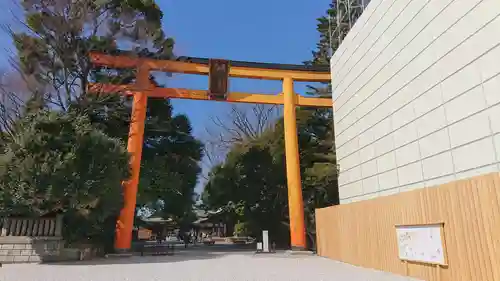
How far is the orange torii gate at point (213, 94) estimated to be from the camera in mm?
13477

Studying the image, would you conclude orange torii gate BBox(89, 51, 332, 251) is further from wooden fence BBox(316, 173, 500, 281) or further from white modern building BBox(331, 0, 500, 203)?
wooden fence BBox(316, 173, 500, 281)

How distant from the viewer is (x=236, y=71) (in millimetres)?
15672

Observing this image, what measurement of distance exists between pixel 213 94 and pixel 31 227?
8.04 meters

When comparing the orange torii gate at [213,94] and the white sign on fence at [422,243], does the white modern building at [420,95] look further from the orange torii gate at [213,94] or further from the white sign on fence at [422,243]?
the orange torii gate at [213,94]

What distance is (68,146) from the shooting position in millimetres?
10188

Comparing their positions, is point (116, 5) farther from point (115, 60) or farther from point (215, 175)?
point (215, 175)

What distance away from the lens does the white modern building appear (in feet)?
21.3

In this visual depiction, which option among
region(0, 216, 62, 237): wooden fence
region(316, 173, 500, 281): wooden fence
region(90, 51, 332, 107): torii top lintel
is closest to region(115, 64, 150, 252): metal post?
region(90, 51, 332, 107): torii top lintel

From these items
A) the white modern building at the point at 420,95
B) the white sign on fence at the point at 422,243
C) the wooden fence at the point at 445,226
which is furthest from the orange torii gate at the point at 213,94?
the white sign on fence at the point at 422,243

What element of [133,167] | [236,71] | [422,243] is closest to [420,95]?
[422,243]

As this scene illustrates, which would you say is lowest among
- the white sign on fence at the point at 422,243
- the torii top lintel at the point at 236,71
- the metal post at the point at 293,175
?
the white sign on fence at the point at 422,243

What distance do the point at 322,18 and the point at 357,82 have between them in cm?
1371

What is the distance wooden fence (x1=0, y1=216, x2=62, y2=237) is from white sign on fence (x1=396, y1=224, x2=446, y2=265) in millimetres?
9364

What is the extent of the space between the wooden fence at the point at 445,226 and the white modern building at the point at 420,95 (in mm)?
1088
